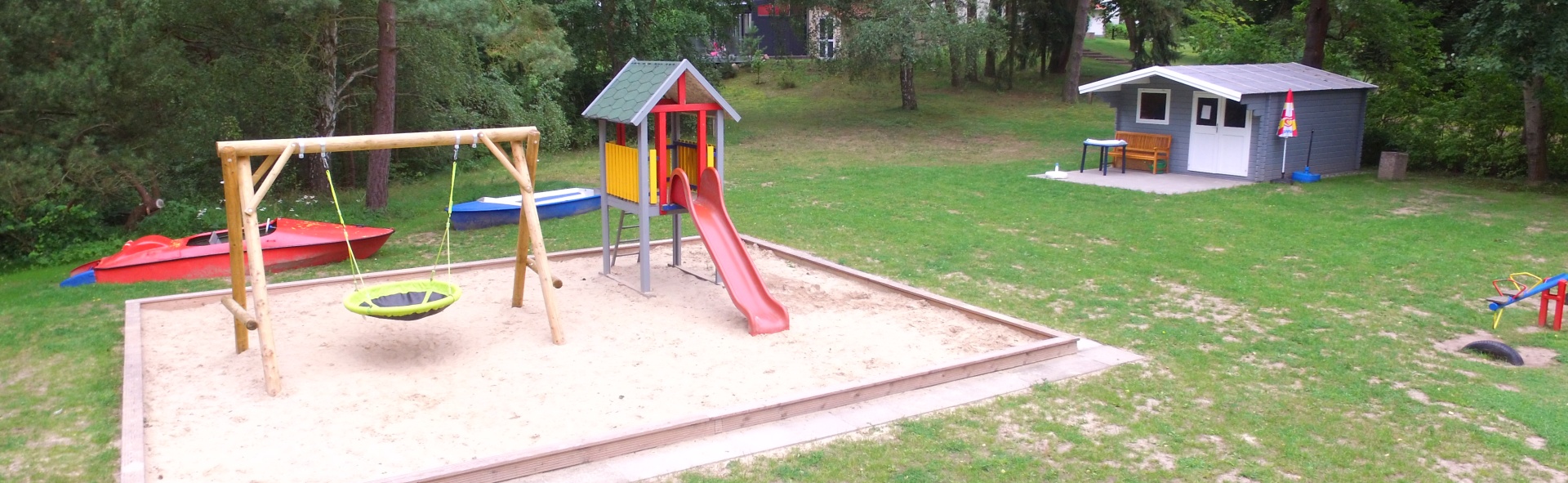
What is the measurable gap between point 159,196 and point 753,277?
11852 mm

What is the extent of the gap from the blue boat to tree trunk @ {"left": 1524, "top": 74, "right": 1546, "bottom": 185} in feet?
47.2

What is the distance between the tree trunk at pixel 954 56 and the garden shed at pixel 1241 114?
22.7 feet

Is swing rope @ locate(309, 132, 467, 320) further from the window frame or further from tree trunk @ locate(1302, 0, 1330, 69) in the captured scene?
tree trunk @ locate(1302, 0, 1330, 69)

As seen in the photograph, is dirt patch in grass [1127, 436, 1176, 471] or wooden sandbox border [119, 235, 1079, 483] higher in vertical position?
wooden sandbox border [119, 235, 1079, 483]

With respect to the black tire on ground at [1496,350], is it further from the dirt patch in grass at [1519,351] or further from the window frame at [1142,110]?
the window frame at [1142,110]

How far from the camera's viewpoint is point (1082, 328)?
8703 mm

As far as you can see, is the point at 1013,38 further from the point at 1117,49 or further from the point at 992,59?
the point at 1117,49

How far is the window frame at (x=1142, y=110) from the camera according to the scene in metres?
18.8

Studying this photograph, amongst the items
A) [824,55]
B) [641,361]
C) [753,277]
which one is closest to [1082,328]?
[753,277]

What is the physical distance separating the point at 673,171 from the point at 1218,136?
11788 mm

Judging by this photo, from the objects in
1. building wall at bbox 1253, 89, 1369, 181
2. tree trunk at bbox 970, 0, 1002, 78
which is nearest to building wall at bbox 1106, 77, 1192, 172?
building wall at bbox 1253, 89, 1369, 181

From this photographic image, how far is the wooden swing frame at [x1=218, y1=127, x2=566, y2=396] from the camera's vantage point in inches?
285

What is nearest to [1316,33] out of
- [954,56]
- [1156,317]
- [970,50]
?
[970,50]

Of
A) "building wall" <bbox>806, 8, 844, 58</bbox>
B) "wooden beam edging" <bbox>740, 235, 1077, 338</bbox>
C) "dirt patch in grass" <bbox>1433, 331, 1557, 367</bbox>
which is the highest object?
"building wall" <bbox>806, 8, 844, 58</bbox>
